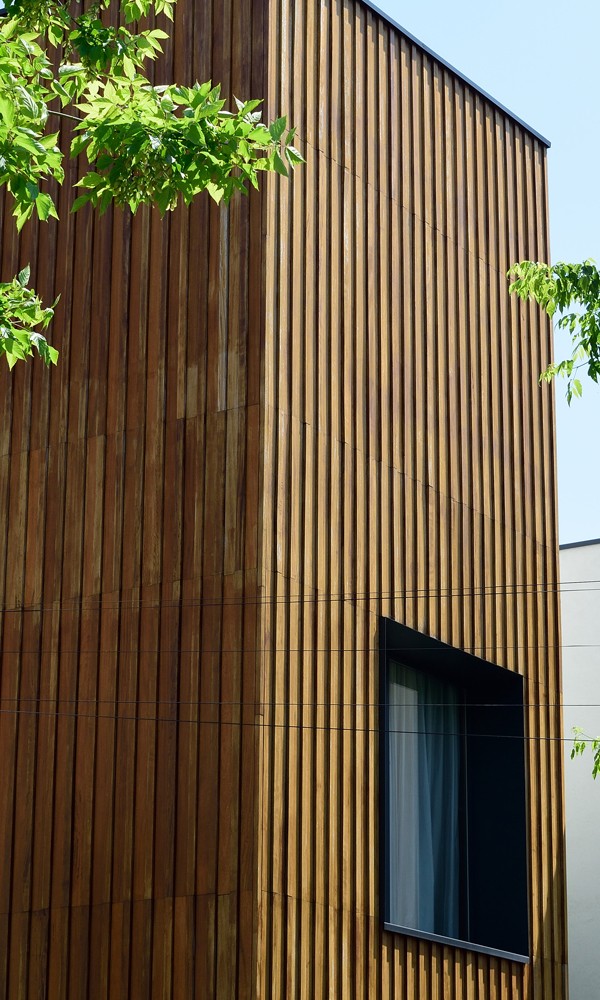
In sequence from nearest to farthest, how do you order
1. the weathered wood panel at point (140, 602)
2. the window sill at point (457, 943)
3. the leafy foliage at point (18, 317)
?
the leafy foliage at point (18, 317), the weathered wood panel at point (140, 602), the window sill at point (457, 943)

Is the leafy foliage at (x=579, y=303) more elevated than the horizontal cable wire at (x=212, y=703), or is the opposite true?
the leafy foliage at (x=579, y=303)

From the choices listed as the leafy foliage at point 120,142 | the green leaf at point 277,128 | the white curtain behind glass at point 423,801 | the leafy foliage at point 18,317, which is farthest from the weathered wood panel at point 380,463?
the green leaf at point 277,128

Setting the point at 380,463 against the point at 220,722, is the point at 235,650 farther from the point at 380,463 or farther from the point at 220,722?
the point at 380,463

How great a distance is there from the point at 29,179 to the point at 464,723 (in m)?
7.91

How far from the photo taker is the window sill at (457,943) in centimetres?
1020

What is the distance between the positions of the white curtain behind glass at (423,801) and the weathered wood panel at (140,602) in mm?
2008

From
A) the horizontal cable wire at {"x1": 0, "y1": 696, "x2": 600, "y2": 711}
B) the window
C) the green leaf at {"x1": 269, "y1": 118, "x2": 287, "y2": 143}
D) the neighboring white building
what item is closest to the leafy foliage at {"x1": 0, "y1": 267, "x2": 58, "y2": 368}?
the green leaf at {"x1": 269, "y1": 118, "x2": 287, "y2": 143}

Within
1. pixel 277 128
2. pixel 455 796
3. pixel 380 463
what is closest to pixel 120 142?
pixel 277 128

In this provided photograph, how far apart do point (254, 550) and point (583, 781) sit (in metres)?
11.7

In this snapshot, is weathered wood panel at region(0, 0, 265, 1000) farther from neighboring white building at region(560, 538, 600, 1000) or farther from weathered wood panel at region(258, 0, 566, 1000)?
neighboring white building at region(560, 538, 600, 1000)

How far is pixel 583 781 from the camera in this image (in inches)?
785

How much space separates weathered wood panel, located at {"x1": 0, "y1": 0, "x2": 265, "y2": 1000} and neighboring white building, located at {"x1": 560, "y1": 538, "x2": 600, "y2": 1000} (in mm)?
9813

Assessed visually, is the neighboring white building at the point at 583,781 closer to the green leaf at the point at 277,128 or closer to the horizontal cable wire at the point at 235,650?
the horizontal cable wire at the point at 235,650

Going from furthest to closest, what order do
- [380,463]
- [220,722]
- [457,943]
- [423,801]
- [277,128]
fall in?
[423,801], [380,463], [457,943], [220,722], [277,128]
